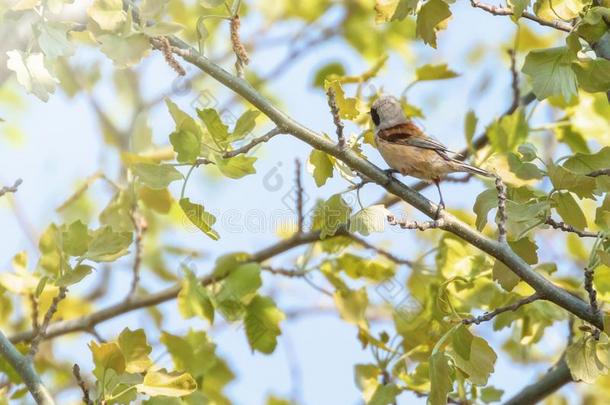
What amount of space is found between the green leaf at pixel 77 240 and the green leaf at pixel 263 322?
0.96 metres

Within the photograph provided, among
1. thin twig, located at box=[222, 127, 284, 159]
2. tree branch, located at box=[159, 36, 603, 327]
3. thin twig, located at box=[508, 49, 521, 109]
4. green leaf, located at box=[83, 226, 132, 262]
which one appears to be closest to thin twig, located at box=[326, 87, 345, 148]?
tree branch, located at box=[159, 36, 603, 327]

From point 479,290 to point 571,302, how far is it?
94 centimetres

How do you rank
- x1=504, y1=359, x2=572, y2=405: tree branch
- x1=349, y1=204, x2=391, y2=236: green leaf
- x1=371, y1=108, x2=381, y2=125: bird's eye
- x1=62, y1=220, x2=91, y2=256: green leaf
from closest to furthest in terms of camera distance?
x1=349, y1=204, x2=391, y2=236: green leaf → x1=62, y1=220, x2=91, y2=256: green leaf → x1=504, y1=359, x2=572, y2=405: tree branch → x1=371, y1=108, x2=381, y2=125: bird's eye

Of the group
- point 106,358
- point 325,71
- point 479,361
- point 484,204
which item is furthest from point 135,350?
point 325,71

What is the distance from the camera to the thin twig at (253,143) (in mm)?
2969

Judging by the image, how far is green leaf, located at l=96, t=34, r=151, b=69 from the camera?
9.66ft

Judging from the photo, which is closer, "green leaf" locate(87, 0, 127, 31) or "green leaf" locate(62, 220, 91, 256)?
"green leaf" locate(87, 0, 127, 31)

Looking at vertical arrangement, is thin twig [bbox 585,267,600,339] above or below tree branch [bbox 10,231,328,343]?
below

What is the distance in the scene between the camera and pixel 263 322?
4.22 metres

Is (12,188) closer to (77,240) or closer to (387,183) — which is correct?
(77,240)

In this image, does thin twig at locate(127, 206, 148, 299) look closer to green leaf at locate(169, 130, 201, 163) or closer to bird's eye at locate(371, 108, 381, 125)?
bird's eye at locate(371, 108, 381, 125)

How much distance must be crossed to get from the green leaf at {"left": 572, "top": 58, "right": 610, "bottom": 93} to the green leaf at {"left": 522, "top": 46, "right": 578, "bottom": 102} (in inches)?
1.4

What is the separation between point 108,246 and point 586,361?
177 centimetres

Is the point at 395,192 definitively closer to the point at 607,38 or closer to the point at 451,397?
the point at 607,38
